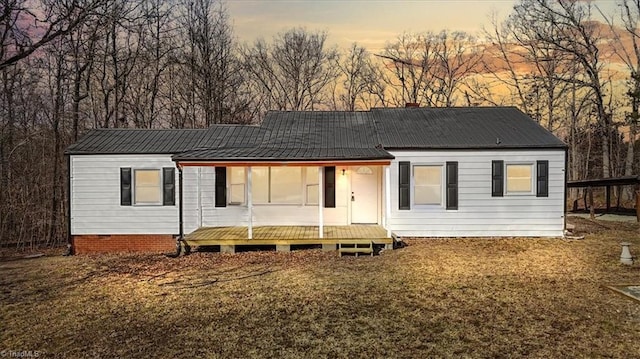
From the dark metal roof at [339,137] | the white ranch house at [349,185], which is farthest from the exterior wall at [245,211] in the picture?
the dark metal roof at [339,137]

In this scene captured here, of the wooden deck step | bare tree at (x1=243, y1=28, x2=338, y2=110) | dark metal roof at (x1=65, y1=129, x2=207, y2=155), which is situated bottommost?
the wooden deck step

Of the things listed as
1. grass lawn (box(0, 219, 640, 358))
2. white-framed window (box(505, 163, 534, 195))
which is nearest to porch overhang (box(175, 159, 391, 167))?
grass lawn (box(0, 219, 640, 358))

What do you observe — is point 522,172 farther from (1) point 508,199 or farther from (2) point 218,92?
(2) point 218,92

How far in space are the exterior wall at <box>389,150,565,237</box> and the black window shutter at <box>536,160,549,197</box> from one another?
0.12 m

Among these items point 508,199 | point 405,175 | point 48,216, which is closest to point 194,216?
point 405,175

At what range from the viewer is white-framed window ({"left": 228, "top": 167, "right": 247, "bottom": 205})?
13.1 m

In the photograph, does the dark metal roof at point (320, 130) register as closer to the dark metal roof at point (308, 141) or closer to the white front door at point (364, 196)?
the dark metal roof at point (308, 141)

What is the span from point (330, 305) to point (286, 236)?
4790mm

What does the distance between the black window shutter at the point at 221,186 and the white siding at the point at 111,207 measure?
125 cm

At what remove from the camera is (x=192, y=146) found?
42.6ft

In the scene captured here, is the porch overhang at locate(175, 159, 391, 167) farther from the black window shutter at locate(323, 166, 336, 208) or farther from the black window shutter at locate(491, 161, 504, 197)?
the black window shutter at locate(491, 161, 504, 197)

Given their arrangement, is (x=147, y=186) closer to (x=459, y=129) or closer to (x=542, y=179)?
(x=459, y=129)

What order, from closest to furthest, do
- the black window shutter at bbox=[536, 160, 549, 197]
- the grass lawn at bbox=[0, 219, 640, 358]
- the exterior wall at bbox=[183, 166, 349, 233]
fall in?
the grass lawn at bbox=[0, 219, 640, 358] → the black window shutter at bbox=[536, 160, 549, 197] → the exterior wall at bbox=[183, 166, 349, 233]

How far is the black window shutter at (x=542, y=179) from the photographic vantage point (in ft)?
40.8
